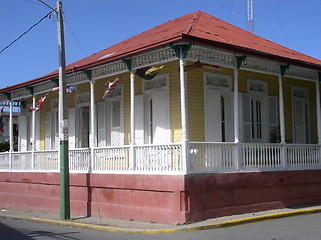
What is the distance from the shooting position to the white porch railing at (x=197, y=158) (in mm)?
11906

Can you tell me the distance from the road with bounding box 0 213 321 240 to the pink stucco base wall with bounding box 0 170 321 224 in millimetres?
952

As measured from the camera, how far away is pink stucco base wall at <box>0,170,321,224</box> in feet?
37.9

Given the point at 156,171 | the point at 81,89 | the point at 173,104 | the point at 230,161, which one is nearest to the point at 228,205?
the point at 230,161

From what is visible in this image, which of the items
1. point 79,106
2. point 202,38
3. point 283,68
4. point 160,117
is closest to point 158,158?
point 160,117

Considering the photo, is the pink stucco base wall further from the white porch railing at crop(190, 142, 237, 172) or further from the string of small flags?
the string of small flags

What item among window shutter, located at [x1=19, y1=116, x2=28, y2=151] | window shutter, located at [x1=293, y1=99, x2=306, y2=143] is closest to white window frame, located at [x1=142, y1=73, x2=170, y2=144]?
window shutter, located at [x1=293, y1=99, x2=306, y2=143]

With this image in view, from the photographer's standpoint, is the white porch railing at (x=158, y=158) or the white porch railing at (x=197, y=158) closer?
the white porch railing at (x=158, y=158)

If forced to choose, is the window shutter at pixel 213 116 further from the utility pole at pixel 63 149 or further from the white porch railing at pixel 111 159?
the utility pole at pixel 63 149

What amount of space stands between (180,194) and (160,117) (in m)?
3.46

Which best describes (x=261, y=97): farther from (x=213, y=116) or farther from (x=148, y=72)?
(x=148, y=72)

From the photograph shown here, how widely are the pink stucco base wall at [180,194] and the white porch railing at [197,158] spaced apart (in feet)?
0.71

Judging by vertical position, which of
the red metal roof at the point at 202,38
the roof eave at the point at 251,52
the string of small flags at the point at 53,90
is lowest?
the string of small flags at the point at 53,90

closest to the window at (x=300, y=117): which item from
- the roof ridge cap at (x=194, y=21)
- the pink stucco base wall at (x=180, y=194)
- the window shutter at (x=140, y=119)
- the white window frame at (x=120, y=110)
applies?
the pink stucco base wall at (x=180, y=194)

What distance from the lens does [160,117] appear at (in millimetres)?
14250
